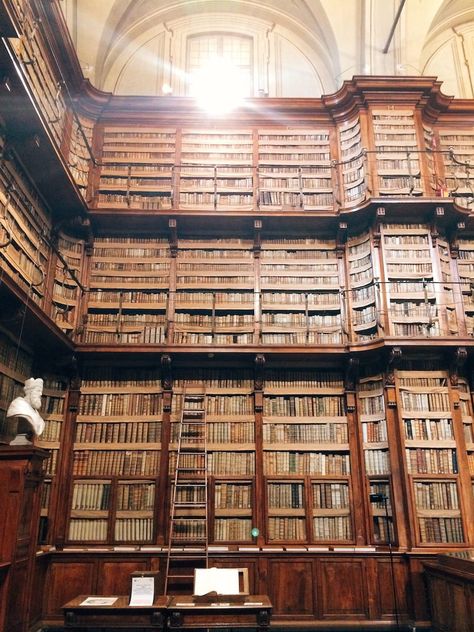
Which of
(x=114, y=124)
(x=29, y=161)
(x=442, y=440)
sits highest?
(x=114, y=124)

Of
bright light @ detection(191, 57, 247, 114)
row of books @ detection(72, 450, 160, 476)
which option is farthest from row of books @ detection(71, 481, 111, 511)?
bright light @ detection(191, 57, 247, 114)

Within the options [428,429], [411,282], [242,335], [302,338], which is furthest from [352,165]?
[428,429]

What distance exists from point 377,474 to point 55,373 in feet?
11.9

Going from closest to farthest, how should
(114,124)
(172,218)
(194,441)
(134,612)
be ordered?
1. (134,612)
2. (194,441)
3. (172,218)
4. (114,124)

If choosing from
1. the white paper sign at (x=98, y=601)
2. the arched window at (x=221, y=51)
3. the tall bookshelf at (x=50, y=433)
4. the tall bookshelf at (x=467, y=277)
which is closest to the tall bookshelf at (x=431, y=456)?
the tall bookshelf at (x=467, y=277)

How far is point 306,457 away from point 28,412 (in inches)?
112

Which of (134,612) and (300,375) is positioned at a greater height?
(300,375)

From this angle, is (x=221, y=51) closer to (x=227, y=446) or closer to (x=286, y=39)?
(x=286, y=39)

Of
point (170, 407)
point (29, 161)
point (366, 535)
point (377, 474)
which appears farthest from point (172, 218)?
point (366, 535)

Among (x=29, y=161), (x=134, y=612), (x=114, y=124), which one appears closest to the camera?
(x=134, y=612)

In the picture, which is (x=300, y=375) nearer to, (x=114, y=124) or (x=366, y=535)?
(x=366, y=535)

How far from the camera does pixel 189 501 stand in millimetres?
5297

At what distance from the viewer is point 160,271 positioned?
6121mm

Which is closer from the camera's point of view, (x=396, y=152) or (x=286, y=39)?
(x=396, y=152)
